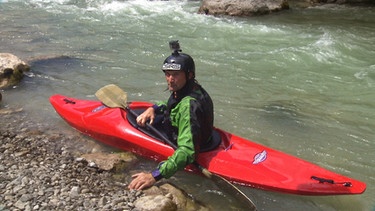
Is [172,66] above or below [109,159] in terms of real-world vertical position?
above

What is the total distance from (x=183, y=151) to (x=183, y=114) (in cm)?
34

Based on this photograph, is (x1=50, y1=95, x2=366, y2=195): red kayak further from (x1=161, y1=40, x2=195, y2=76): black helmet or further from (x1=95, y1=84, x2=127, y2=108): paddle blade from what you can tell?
(x1=161, y1=40, x2=195, y2=76): black helmet

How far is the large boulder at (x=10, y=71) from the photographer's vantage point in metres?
6.28

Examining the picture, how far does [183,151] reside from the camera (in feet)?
11.6

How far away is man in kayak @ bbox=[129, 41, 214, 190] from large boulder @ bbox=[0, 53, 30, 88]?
138 inches

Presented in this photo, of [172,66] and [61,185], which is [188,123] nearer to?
[172,66]

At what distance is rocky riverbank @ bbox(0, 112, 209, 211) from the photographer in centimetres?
330

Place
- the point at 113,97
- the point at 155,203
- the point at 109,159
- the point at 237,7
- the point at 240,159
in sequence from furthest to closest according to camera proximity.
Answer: the point at 237,7
the point at 113,97
the point at 109,159
the point at 240,159
the point at 155,203

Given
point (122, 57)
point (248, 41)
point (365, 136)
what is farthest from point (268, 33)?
point (365, 136)

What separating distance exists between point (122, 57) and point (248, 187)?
475cm

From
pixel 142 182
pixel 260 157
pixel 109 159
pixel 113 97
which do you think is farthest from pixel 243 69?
→ pixel 142 182

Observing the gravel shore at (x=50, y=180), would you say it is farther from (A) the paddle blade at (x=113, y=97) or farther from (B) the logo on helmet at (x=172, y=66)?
(B) the logo on helmet at (x=172, y=66)

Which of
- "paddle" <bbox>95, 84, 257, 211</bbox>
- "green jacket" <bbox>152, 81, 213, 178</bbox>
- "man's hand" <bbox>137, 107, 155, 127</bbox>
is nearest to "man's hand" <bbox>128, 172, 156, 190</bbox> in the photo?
"green jacket" <bbox>152, 81, 213, 178</bbox>

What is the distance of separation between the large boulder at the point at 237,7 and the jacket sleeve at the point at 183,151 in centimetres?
839
